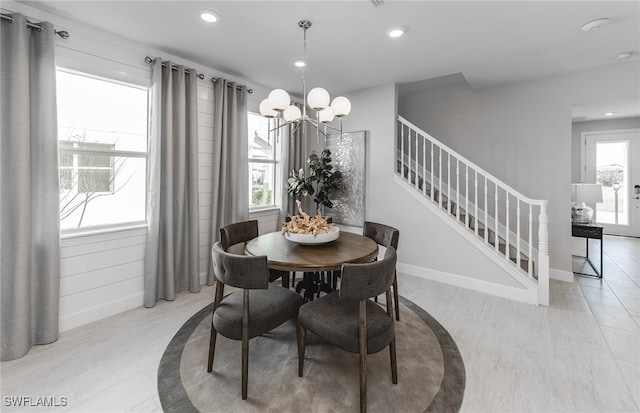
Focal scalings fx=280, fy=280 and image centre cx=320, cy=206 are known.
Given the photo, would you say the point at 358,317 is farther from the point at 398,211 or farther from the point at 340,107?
the point at 398,211

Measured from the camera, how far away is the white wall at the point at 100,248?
97.3 inches

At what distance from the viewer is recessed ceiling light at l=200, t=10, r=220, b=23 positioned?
232cm

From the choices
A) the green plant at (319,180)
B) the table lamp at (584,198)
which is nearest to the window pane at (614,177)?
the table lamp at (584,198)

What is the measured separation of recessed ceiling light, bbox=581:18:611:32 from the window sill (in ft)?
15.2

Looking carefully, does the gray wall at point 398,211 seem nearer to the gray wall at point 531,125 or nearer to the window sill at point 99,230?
the gray wall at point 531,125

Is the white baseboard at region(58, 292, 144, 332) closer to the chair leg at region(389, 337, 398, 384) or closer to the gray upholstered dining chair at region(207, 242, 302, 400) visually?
the gray upholstered dining chair at region(207, 242, 302, 400)

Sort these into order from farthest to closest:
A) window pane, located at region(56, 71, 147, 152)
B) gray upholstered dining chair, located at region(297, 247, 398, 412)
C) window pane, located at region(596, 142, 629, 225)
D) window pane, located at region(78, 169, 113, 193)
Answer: window pane, located at region(596, 142, 629, 225), window pane, located at region(78, 169, 113, 193), window pane, located at region(56, 71, 147, 152), gray upholstered dining chair, located at region(297, 247, 398, 412)

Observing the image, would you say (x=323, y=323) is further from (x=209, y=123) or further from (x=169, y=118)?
(x=209, y=123)

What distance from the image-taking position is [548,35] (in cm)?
266

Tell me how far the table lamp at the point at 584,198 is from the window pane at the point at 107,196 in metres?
5.73

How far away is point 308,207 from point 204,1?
334 cm

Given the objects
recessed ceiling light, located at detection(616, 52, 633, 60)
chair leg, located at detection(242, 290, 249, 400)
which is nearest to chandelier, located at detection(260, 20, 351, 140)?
chair leg, located at detection(242, 290, 249, 400)

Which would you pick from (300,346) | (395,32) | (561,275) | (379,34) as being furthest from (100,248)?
(561,275)
